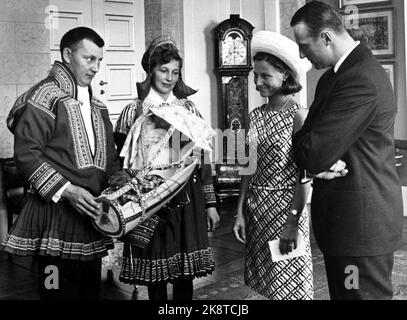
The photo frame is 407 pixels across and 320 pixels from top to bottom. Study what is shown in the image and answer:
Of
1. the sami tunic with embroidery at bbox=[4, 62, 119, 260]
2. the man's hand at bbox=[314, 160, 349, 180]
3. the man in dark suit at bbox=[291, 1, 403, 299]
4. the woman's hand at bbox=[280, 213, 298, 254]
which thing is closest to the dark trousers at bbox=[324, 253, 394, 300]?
the man in dark suit at bbox=[291, 1, 403, 299]

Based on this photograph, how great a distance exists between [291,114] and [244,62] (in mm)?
4192

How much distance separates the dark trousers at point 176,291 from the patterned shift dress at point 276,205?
48 centimetres

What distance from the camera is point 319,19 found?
5.77 feet

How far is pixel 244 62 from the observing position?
6348mm

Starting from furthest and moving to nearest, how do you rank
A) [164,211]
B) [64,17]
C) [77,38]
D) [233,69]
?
[233,69] < [64,17] < [164,211] < [77,38]

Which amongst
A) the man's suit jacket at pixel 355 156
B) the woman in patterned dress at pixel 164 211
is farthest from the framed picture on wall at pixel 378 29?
the man's suit jacket at pixel 355 156

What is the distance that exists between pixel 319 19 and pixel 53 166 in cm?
128

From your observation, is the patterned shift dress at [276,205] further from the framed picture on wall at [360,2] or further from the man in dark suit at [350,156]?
the framed picture on wall at [360,2]

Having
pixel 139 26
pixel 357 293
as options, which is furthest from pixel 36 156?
pixel 139 26

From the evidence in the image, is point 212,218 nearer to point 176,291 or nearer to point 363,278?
point 176,291

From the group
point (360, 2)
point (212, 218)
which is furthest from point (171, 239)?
point (360, 2)

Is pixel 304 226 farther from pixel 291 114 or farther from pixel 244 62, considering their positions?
pixel 244 62

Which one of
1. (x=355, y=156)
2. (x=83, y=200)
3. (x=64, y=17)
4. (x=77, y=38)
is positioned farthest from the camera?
(x=64, y=17)

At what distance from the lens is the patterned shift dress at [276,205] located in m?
2.26
